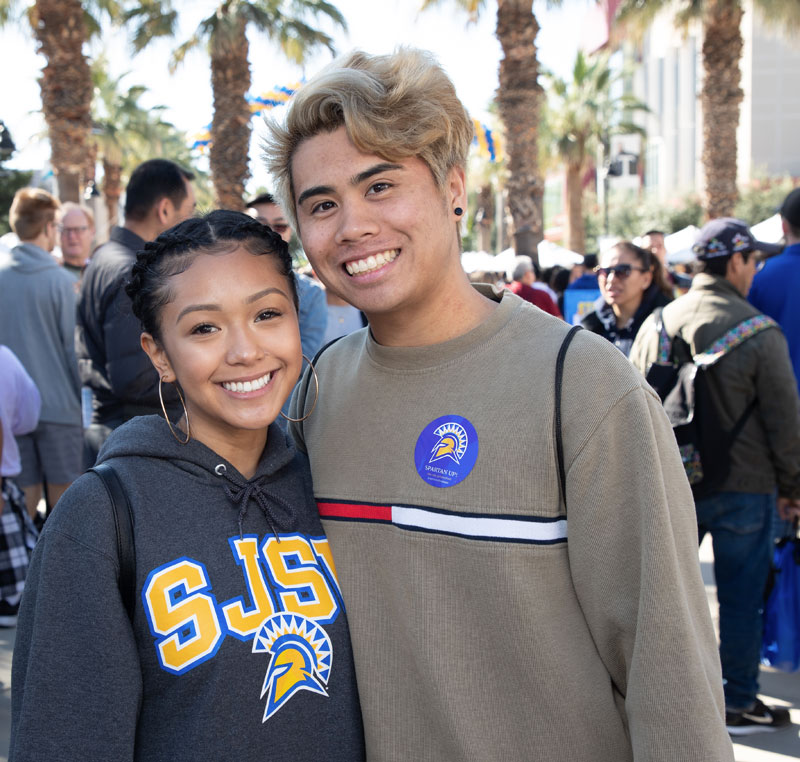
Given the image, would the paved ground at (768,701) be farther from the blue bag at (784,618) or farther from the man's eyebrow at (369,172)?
the man's eyebrow at (369,172)

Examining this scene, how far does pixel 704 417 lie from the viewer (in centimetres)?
398

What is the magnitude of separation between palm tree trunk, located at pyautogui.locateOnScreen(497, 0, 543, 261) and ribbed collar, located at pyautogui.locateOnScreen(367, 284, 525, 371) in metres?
13.1

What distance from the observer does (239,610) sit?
158 centimetres

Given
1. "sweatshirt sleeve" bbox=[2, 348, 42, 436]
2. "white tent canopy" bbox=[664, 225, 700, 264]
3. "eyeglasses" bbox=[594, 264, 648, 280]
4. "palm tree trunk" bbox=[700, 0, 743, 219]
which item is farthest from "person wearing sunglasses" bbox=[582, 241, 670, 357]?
"palm tree trunk" bbox=[700, 0, 743, 219]

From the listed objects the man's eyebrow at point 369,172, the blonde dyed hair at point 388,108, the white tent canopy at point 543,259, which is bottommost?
→ the white tent canopy at point 543,259

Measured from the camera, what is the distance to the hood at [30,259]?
5195 mm

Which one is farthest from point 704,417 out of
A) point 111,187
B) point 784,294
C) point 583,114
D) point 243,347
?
point 111,187

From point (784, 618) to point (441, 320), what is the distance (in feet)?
10.5

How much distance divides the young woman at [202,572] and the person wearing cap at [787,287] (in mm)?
3760

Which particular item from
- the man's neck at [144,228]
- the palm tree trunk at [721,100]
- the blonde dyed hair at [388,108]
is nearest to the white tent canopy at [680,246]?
the palm tree trunk at [721,100]

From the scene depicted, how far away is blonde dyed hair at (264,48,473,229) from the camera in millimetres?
1735

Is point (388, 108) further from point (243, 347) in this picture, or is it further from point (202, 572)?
point (202, 572)

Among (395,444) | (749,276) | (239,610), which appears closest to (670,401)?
(749,276)

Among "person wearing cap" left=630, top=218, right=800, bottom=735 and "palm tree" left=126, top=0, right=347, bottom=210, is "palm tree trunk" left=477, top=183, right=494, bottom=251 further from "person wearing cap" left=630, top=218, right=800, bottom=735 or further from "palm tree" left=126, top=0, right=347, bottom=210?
"person wearing cap" left=630, top=218, right=800, bottom=735
